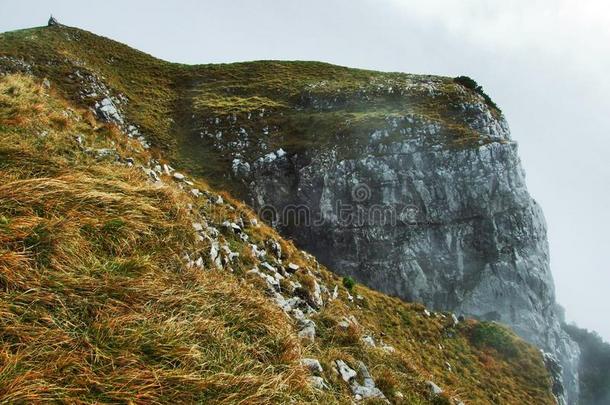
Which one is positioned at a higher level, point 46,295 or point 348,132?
point 348,132

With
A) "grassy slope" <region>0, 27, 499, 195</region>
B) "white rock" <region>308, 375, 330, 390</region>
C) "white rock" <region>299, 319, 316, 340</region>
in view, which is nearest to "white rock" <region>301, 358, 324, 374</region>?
"white rock" <region>308, 375, 330, 390</region>

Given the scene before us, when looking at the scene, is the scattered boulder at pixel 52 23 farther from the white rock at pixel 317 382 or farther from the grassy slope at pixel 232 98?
the white rock at pixel 317 382

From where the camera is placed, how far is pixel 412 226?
3769 cm

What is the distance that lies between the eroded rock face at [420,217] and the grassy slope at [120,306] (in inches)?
1052

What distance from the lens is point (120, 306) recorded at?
16.7 feet

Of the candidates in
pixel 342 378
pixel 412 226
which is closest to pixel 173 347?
pixel 342 378

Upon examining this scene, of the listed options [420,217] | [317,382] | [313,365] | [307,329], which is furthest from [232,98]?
[317,382]

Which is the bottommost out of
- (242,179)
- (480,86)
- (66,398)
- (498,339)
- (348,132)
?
(498,339)

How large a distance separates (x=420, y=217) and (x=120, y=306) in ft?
119

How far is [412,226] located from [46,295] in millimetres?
36372

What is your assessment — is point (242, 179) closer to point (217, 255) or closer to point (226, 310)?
point (217, 255)

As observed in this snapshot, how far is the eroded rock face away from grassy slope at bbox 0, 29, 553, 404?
26722 millimetres

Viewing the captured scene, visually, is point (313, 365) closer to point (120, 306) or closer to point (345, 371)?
point (345, 371)

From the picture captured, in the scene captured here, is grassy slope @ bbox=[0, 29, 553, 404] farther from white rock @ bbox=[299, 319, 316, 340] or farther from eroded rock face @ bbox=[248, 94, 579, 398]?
eroded rock face @ bbox=[248, 94, 579, 398]
